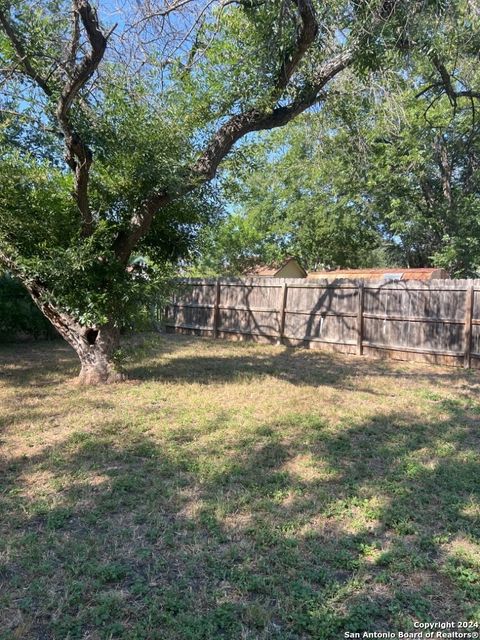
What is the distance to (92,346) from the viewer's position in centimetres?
702

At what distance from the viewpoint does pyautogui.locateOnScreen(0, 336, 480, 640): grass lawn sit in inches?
90.0

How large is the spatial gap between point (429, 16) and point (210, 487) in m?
5.66

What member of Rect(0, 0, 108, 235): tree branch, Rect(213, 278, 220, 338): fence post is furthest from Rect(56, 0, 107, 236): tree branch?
Rect(213, 278, 220, 338): fence post

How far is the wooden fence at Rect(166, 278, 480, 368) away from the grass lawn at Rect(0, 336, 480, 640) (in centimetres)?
322

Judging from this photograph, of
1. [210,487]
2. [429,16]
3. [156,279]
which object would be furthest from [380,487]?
[429,16]

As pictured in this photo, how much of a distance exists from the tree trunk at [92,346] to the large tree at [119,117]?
2 centimetres

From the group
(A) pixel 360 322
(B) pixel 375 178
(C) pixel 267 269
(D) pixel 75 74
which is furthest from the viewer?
(C) pixel 267 269

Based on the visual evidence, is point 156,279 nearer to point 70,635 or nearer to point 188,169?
point 188,169

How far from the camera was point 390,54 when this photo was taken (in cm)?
623

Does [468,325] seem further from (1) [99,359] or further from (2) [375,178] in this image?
(2) [375,178]

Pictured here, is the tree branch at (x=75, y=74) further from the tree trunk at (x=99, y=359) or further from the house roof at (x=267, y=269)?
the house roof at (x=267, y=269)

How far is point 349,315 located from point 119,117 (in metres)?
6.99

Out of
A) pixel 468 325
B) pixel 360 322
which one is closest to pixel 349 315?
pixel 360 322

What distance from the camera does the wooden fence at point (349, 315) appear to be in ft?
30.8
